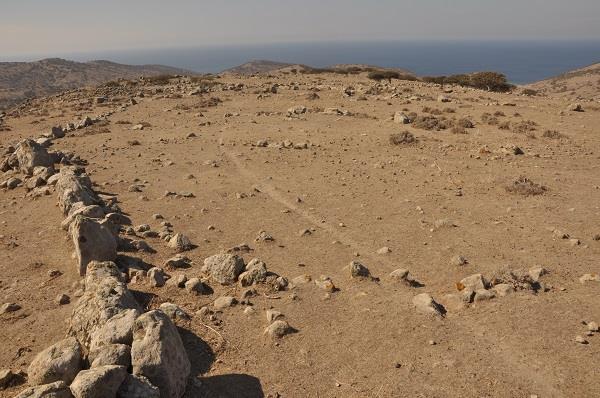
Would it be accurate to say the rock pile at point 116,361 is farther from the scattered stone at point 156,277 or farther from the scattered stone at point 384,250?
the scattered stone at point 384,250

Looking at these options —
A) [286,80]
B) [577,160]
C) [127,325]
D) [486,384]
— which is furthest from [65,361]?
[286,80]

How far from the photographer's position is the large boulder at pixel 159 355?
5707 mm

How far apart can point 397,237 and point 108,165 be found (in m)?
14.3

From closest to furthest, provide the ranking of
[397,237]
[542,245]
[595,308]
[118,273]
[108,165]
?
[595,308]
[118,273]
[542,245]
[397,237]
[108,165]

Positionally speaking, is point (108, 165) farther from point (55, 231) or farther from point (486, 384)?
point (486, 384)

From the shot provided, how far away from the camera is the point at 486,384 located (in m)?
6.57

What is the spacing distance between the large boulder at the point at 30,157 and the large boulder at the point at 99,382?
15.8 meters

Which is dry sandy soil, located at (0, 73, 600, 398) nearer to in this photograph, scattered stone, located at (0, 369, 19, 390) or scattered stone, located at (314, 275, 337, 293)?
scattered stone, located at (314, 275, 337, 293)

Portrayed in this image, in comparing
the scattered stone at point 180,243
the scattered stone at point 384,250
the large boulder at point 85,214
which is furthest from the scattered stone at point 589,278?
the large boulder at point 85,214

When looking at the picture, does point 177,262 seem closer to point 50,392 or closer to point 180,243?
point 180,243

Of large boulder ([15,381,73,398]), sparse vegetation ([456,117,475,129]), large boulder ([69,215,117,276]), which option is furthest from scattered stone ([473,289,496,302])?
sparse vegetation ([456,117,475,129])

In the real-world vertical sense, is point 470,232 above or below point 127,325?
below

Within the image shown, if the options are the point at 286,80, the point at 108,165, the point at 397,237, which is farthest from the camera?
the point at 286,80

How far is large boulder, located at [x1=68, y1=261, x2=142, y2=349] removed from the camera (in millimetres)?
6719
